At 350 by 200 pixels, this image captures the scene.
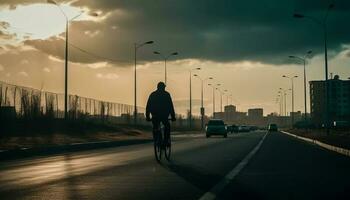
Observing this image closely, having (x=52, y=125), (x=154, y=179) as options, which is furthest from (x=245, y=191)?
(x=52, y=125)

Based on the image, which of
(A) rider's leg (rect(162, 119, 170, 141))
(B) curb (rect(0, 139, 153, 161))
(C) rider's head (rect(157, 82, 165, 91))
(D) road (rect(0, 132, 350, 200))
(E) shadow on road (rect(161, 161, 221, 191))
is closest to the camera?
(D) road (rect(0, 132, 350, 200))

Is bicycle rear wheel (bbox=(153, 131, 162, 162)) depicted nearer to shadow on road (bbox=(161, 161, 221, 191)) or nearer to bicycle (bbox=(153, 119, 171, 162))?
bicycle (bbox=(153, 119, 171, 162))

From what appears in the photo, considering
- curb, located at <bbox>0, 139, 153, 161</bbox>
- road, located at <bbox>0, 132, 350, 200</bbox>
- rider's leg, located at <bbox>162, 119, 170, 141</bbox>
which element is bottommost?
road, located at <bbox>0, 132, 350, 200</bbox>

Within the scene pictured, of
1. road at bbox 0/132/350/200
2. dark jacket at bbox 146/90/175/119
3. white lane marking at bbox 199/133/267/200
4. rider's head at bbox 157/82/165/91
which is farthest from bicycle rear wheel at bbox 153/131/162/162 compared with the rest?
white lane marking at bbox 199/133/267/200

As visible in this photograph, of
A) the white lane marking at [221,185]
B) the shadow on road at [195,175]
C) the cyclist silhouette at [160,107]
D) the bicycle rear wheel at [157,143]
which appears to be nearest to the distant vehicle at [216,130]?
the bicycle rear wheel at [157,143]

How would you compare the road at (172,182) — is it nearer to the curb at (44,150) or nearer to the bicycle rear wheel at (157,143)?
the bicycle rear wheel at (157,143)

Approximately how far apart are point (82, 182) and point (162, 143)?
640 cm

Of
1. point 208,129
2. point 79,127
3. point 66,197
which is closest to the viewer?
point 66,197

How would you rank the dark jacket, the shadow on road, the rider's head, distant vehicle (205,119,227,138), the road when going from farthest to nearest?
1. distant vehicle (205,119,227,138)
2. the rider's head
3. the dark jacket
4. the shadow on road
5. the road

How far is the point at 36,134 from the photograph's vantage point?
4819cm

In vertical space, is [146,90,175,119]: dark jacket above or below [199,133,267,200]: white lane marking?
above

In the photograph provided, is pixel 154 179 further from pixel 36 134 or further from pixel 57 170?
pixel 36 134

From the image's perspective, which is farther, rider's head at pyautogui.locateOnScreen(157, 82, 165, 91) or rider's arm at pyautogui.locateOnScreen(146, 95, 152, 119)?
rider's head at pyautogui.locateOnScreen(157, 82, 165, 91)

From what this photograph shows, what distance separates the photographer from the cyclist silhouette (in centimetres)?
1936
